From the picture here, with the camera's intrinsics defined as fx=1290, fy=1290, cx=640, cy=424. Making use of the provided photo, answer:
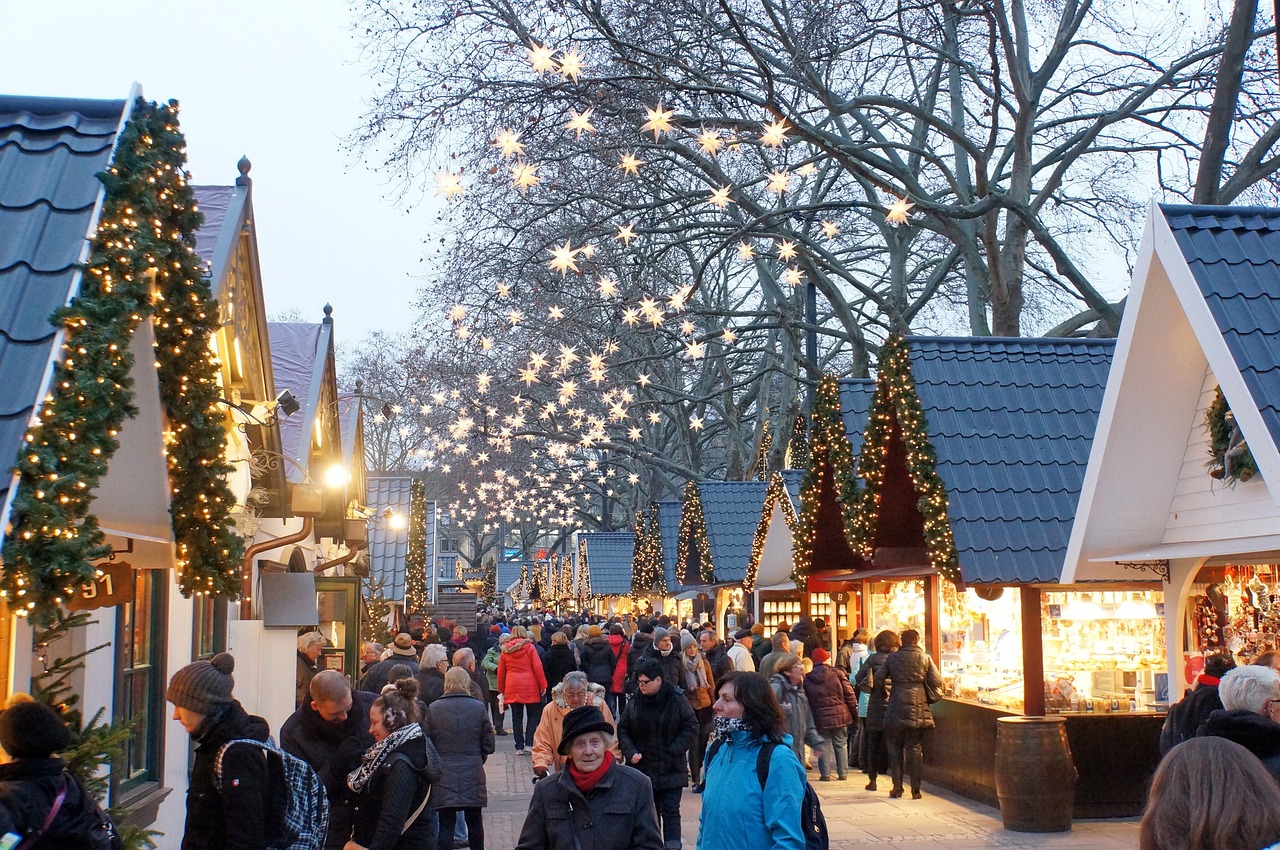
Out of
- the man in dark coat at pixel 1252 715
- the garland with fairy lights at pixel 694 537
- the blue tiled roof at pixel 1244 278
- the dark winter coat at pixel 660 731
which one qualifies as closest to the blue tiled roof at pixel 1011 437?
the dark winter coat at pixel 660 731

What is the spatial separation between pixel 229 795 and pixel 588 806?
1511mm

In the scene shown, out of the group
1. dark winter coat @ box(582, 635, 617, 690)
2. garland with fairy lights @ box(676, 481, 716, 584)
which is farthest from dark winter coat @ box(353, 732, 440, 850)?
garland with fairy lights @ box(676, 481, 716, 584)

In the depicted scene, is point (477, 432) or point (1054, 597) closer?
point (1054, 597)

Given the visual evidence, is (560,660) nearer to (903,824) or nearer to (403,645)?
(403,645)

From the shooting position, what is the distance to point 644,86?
13.9m

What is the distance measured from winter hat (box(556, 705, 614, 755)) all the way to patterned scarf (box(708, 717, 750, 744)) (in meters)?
0.54

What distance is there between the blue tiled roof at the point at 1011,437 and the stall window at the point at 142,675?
7142mm

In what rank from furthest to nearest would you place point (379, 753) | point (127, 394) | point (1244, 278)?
point (1244, 278)
point (379, 753)
point (127, 394)

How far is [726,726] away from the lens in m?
5.38

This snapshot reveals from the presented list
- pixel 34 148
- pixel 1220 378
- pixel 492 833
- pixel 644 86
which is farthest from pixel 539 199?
pixel 34 148

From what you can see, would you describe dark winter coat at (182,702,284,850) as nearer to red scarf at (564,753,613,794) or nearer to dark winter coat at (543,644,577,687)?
red scarf at (564,753,613,794)

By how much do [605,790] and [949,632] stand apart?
10493 millimetres

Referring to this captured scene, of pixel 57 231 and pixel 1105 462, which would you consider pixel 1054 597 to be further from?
pixel 57 231

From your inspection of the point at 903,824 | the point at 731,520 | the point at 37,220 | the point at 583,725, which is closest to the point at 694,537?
the point at 731,520
